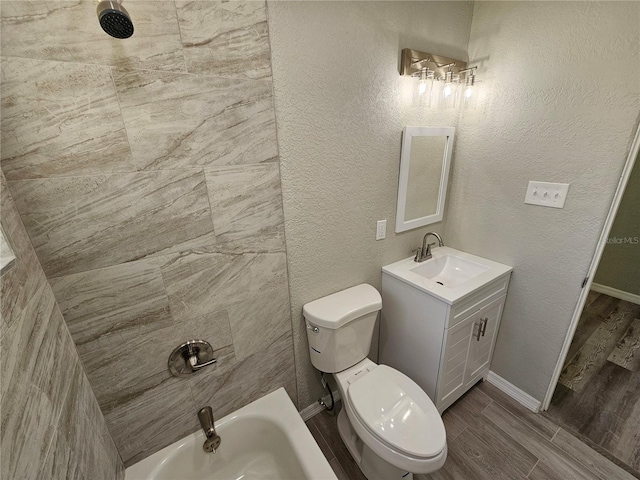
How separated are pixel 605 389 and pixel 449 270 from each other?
1.21 metres

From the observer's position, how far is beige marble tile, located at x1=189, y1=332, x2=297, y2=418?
124cm

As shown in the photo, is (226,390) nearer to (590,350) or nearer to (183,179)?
(183,179)

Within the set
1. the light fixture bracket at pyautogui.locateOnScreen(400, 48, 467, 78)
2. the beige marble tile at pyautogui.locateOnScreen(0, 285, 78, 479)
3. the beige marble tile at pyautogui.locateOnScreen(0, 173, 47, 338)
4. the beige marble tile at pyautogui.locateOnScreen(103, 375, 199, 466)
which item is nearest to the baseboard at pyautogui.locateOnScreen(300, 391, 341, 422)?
the beige marble tile at pyautogui.locateOnScreen(103, 375, 199, 466)

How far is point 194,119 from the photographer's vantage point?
36.9 inches

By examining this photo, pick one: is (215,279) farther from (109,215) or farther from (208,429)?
(208,429)

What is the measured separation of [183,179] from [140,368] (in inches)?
29.7

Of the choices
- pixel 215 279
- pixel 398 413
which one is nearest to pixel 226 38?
pixel 215 279

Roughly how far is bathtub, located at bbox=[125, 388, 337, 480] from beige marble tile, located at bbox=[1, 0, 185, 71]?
1470 millimetres

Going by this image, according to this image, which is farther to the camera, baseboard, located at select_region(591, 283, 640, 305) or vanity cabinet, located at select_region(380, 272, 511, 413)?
baseboard, located at select_region(591, 283, 640, 305)

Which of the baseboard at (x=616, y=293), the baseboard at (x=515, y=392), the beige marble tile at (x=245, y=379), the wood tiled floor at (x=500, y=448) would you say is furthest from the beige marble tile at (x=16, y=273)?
the baseboard at (x=616, y=293)

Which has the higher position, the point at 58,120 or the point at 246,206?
the point at 58,120

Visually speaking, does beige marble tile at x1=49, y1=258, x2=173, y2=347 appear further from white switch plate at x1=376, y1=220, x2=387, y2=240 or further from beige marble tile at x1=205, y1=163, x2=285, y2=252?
white switch plate at x1=376, y1=220, x2=387, y2=240

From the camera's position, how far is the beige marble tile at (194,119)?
850mm

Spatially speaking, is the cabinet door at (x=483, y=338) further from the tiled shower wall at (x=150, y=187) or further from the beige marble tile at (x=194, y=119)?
the beige marble tile at (x=194, y=119)
